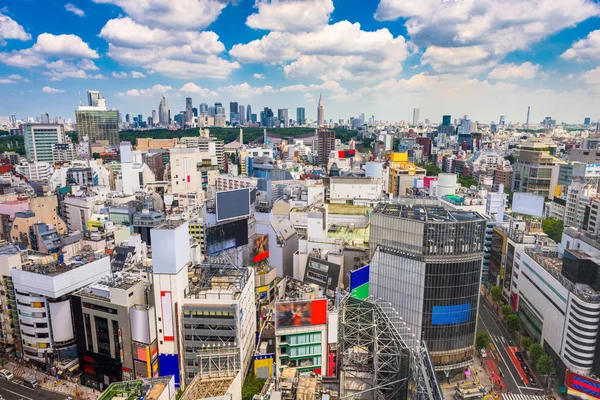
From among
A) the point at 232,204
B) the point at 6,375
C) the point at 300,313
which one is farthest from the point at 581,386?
the point at 6,375

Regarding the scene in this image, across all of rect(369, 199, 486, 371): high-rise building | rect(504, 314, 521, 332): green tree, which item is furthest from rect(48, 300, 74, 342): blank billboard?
rect(504, 314, 521, 332): green tree

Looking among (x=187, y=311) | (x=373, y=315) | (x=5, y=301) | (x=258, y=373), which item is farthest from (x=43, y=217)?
(x=373, y=315)

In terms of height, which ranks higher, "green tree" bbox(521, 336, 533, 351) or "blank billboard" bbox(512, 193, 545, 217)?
"blank billboard" bbox(512, 193, 545, 217)

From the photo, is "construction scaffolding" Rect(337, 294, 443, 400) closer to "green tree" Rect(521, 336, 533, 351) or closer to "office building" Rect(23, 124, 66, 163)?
"green tree" Rect(521, 336, 533, 351)

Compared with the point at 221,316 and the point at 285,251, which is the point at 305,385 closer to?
the point at 221,316

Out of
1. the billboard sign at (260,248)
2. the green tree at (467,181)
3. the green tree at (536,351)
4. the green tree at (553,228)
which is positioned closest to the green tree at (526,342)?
the green tree at (536,351)

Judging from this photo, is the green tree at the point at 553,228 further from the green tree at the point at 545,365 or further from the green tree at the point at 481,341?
the green tree at the point at 545,365
